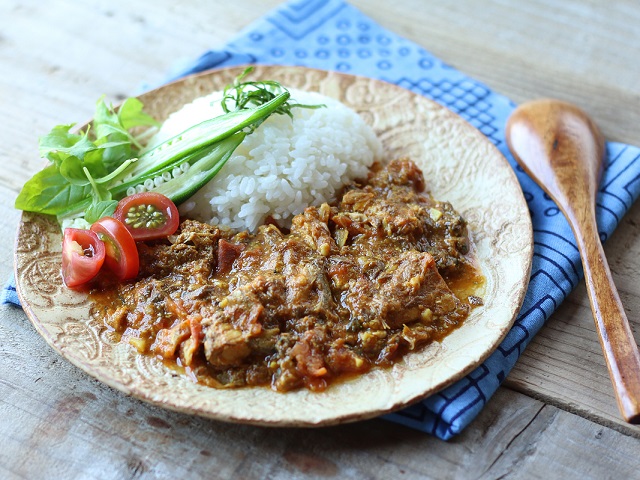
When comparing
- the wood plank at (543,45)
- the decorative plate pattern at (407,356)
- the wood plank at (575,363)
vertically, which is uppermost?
the decorative plate pattern at (407,356)

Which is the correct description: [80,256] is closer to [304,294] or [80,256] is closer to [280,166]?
[304,294]

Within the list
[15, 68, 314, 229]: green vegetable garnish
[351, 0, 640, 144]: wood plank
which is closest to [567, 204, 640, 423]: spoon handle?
[351, 0, 640, 144]: wood plank

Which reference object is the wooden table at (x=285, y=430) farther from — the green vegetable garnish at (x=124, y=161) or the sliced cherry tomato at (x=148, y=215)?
the sliced cherry tomato at (x=148, y=215)

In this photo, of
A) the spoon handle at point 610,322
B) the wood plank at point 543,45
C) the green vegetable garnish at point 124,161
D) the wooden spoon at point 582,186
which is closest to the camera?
the spoon handle at point 610,322

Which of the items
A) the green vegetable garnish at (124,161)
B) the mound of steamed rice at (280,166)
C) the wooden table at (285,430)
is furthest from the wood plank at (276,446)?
the mound of steamed rice at (280,166)

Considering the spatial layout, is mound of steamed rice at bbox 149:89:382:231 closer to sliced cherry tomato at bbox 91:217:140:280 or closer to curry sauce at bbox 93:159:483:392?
curry sauce at bbox 93:159:483:392

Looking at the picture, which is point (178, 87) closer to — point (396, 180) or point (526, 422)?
point (396, 180)
